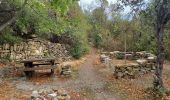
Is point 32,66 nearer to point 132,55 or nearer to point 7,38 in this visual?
point 7,38

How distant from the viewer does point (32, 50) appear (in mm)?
20922

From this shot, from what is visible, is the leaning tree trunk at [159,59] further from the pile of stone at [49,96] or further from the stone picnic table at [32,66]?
the stone picnic table at [32,66]

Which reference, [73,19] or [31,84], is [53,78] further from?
[73,19]

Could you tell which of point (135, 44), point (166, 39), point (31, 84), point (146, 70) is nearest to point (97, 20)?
point (135, 44)

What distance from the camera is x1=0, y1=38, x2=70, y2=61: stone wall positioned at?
20.0 meters

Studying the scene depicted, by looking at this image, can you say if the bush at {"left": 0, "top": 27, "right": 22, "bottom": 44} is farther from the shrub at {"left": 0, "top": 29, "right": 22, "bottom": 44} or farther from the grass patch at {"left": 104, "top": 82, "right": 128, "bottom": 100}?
the grass patch at {"left": 104, "top": 82, "right": 128, "bottom": 100}

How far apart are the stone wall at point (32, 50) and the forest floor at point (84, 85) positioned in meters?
3.80

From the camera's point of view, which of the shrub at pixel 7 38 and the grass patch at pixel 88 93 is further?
the shrub at pixel 7 38

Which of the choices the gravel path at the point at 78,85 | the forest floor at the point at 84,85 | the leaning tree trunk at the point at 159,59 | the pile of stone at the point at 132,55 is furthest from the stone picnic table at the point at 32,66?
the pile of stone at the point at 132,55

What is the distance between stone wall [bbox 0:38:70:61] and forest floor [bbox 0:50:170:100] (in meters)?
3.80

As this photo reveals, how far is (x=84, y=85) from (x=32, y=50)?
8.07m

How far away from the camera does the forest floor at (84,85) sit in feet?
38.2

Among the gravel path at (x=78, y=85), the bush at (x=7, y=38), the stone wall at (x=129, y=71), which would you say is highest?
the bush at (x=7, y=38)

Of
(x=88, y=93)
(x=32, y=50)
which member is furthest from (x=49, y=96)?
(x=32, y=50)
